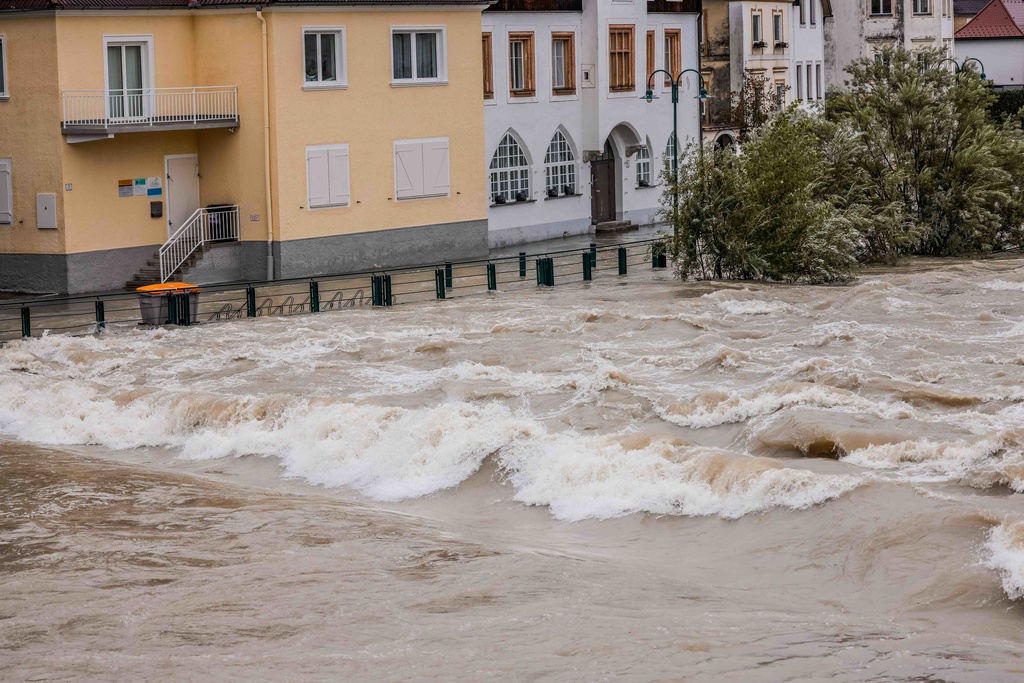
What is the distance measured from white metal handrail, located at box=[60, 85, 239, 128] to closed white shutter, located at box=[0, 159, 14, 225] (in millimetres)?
2000

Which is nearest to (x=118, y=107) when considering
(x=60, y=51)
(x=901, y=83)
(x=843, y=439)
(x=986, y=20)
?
(x=60, y=51)

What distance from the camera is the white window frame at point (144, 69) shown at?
3189 cm

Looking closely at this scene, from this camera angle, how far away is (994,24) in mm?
77750

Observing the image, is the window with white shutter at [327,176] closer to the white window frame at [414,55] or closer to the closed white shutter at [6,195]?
the white window frame at [414,55]

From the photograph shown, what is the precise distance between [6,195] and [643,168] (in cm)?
2138

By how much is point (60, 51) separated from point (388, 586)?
2198cm

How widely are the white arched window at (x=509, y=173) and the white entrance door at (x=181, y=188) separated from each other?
9.01m

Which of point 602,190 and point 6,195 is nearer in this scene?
point 6,195

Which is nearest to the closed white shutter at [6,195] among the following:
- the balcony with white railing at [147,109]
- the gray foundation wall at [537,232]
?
the balcony with white railing at [147,109]

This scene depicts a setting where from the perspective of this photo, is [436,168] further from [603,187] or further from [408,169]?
[603,187]

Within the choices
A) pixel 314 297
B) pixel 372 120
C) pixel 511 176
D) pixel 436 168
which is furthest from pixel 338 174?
pixel 511 176

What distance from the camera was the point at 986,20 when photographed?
78250 millimetres

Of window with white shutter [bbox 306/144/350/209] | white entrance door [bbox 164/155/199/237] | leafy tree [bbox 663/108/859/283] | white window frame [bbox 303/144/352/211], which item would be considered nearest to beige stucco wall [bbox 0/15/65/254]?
white entrance door [bbox 164/155/199/237]

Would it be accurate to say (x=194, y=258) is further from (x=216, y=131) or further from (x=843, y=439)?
(x=843, y=439)
